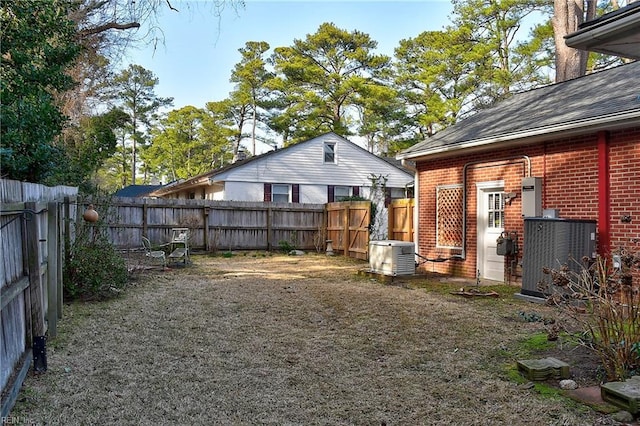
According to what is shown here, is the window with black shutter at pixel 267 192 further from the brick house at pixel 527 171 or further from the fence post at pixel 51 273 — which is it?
the fence post at pixel 51 273

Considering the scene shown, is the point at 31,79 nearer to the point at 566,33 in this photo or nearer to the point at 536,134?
the point at 536,134

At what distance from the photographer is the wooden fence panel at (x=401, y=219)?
505 inches

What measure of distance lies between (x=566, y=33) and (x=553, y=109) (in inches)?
290

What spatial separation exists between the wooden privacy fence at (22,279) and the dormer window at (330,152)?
58.1ft

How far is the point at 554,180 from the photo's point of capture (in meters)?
8.17

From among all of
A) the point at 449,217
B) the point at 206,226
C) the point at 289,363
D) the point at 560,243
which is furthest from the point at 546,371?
the point at 206,226

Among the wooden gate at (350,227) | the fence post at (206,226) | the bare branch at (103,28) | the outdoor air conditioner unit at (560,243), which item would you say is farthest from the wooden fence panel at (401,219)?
the bare branch at (103,28)

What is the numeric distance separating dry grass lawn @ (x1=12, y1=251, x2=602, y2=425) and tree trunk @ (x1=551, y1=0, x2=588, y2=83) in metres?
9.98

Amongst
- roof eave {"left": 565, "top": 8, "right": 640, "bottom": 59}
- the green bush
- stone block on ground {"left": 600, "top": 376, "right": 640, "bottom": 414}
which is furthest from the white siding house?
stone block on ground {"left": 600, "top": 376, "right": 640, "bottom": 414}

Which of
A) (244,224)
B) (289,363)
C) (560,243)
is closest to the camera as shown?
(289,363)

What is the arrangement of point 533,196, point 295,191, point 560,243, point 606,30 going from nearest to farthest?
point 606,30, point 560,243, point 533,196, point 295,191

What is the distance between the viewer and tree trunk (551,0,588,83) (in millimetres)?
14352

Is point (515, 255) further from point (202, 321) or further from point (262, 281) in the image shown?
point (202, 321)

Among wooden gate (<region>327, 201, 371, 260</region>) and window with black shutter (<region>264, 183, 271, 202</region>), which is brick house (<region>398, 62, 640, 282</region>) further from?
window with black shutter (<region>264, 183, 271, 202</region>)
